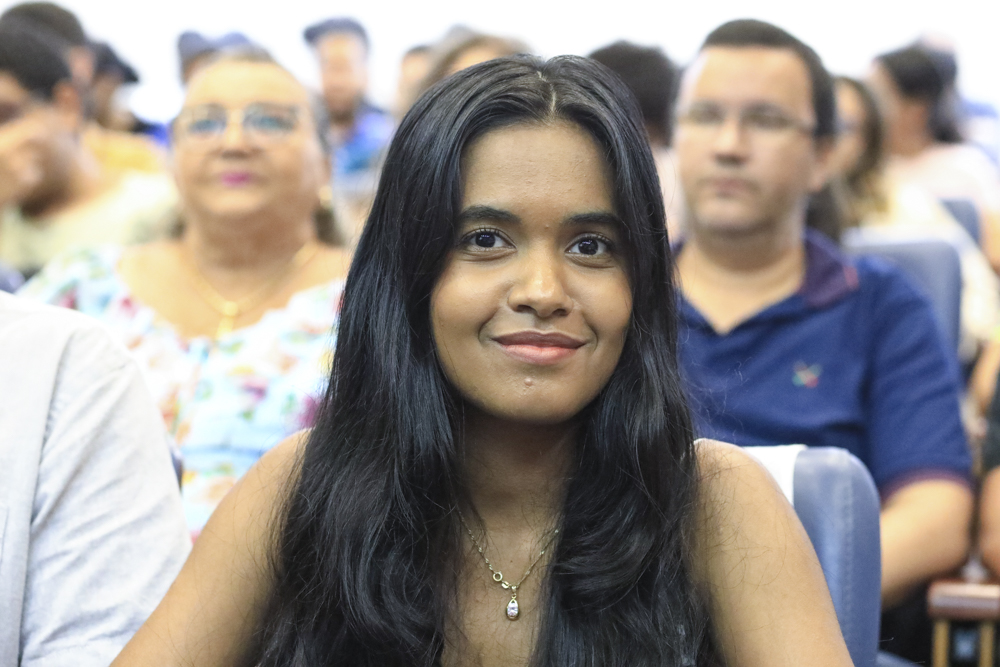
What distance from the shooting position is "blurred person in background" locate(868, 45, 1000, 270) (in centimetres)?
489

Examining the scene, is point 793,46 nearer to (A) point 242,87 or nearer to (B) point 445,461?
(A) point 242,87

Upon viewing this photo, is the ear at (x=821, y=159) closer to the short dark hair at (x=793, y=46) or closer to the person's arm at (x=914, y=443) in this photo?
the short dark hair at (x=793, y=46)

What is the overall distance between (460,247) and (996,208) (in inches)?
159

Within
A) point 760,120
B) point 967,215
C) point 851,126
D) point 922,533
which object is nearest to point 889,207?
point 967,215

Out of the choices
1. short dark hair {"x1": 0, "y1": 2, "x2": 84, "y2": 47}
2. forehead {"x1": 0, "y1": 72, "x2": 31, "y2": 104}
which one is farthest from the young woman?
short dark hair {"x1": 0, "y1": 2, "x2": 84, "y2": 47}

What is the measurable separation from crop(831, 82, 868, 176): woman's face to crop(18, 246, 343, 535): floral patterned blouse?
7.00 ft

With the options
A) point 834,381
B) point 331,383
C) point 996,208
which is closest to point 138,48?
point 996,208

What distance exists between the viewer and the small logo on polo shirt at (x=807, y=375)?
7.50ft

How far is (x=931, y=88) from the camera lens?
5016 millimetres

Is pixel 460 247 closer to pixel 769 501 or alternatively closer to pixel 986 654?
pixel 769 501

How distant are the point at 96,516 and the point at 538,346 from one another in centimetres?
53

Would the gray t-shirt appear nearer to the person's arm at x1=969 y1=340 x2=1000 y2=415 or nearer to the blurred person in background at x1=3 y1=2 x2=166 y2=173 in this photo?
the person's arm at x1=969 y1=340 x2=1000 y2=415

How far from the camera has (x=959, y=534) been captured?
2.08 meters

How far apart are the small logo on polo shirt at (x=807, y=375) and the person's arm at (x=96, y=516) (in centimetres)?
126
